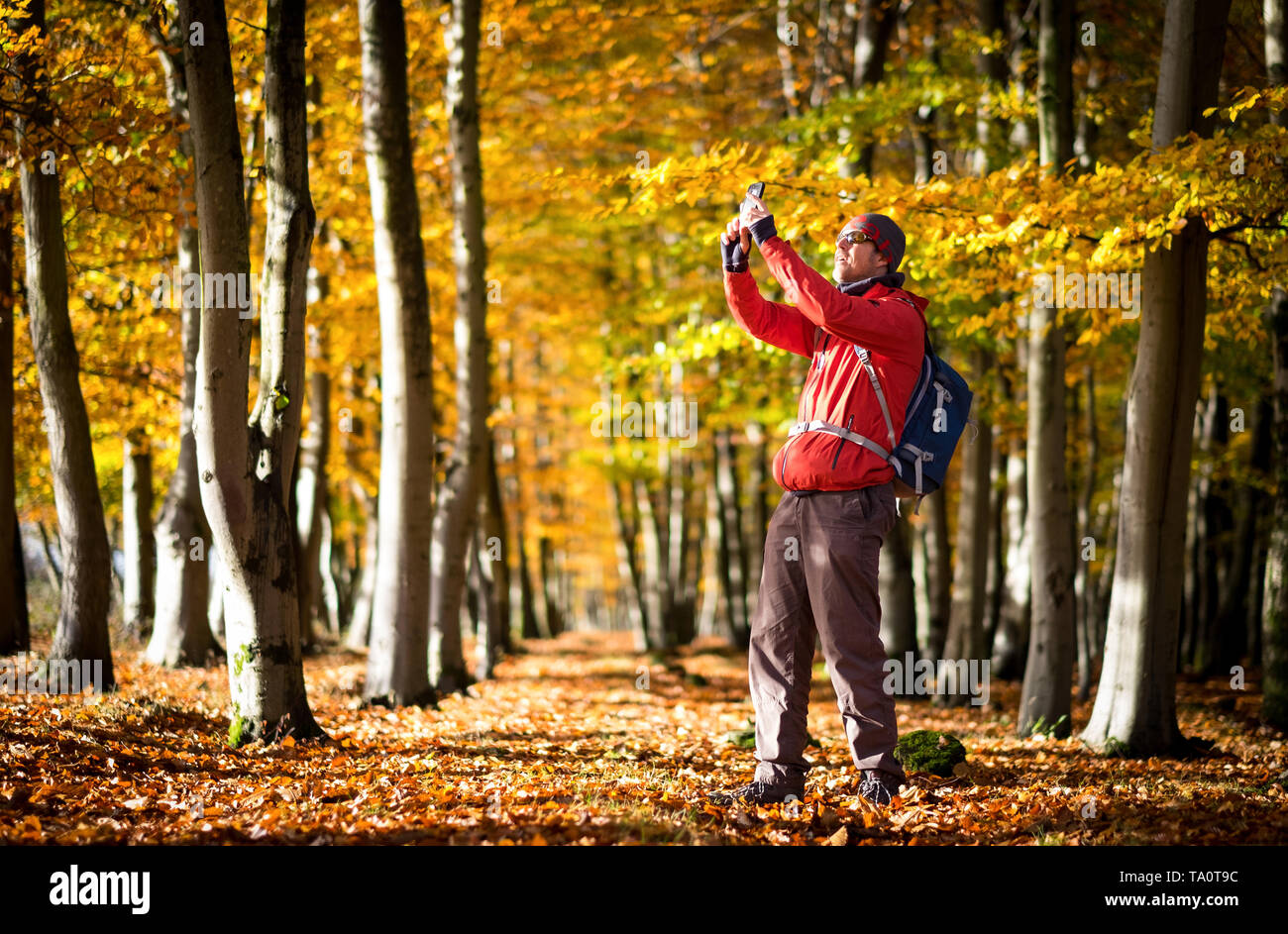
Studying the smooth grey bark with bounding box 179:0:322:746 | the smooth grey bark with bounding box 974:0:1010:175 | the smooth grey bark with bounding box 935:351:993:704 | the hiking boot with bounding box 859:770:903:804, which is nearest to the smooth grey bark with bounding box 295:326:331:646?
the smooth grey bark with bounding box 179:0:322:746

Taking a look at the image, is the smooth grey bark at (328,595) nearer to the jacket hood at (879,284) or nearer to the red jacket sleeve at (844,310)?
the jacket hood at (879,284)

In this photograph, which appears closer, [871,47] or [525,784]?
[525,784]

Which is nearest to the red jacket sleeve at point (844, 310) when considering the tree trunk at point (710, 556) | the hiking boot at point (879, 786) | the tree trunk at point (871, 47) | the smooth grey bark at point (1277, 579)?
the hiking boot at point (879, 786)

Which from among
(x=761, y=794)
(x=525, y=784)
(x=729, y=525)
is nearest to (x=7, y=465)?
(x=525, y=784)

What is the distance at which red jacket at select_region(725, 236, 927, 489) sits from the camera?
4.23 meters

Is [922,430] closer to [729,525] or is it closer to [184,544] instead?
[184,544]

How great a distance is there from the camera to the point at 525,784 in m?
5.10

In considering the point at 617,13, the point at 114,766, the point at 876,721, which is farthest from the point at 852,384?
the point at 617,13

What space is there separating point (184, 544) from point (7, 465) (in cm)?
287

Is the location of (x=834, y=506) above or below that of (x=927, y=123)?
below

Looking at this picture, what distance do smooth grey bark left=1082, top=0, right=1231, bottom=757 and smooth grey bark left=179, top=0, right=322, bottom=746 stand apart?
5.35 m

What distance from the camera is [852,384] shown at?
446 cm
